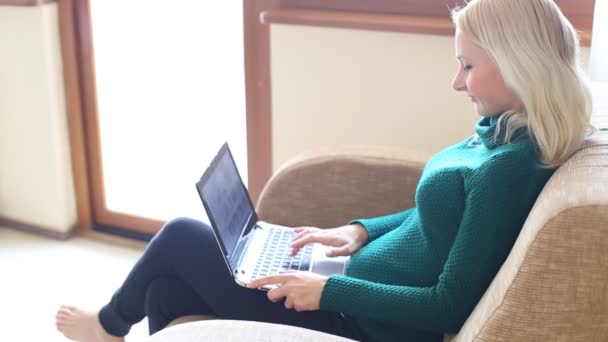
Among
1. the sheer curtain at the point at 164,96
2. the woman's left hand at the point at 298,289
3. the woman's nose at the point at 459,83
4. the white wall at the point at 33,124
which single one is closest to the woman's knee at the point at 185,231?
the woman's left hand at the point at 298,289

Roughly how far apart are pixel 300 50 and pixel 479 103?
837mm

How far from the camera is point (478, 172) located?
1.12 meters

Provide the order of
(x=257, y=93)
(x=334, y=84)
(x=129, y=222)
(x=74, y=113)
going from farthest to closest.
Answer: (x=129, y=222)
(x=74, y=113)
(x=257, y=93)
(x=334, y=84)

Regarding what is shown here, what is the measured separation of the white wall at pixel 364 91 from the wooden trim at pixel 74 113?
28.8 inches

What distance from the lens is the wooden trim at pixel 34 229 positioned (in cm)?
250

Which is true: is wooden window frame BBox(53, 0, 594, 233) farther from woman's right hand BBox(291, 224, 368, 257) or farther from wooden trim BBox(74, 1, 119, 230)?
woman's right hand BBox(291, 224, 368, 257)

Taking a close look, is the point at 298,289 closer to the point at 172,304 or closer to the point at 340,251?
the point at 340,251

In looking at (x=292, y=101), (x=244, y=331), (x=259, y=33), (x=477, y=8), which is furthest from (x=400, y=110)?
(x=244, y=331)

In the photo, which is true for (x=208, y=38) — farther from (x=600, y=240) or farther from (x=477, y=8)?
(x=600, y=240)

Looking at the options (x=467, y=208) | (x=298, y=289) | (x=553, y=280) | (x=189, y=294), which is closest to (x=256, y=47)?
(x=189, y=294)

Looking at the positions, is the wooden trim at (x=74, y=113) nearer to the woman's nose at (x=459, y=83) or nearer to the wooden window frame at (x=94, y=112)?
the wooden window frame at (x=94, y=112)

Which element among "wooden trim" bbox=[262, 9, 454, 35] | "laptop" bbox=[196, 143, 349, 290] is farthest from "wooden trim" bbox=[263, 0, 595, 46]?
"laptop" bbox=[196, 143, 349, 290]

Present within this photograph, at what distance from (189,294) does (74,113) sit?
46.3 inches

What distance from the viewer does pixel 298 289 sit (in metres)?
1.24
